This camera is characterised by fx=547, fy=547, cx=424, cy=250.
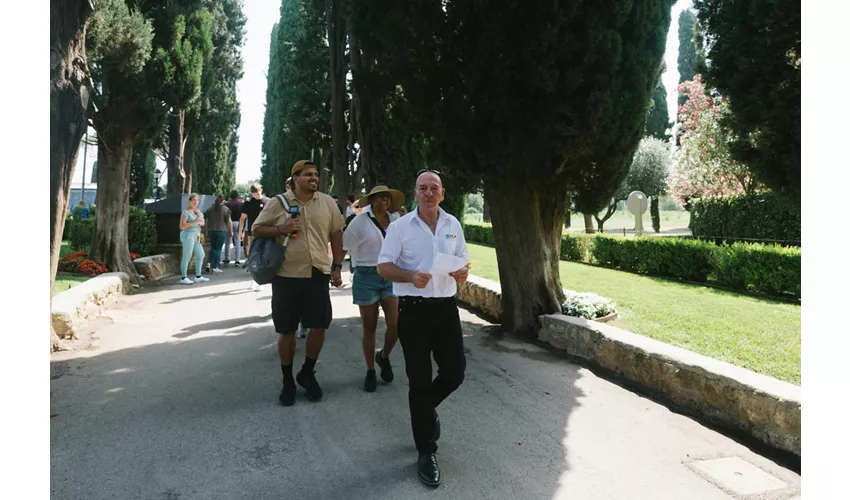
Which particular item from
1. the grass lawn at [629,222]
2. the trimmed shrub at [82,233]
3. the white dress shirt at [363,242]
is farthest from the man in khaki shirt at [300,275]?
the grass lawn at [629,222]

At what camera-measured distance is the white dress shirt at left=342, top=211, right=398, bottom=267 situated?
521cm

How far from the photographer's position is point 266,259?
445 cm

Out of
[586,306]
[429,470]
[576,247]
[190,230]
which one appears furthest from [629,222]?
[429,470]

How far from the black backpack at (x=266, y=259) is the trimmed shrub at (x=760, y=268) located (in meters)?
8.36

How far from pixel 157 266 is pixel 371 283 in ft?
30.6

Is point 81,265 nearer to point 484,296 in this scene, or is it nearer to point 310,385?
point 484,296

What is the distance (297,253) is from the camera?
4.56 metres

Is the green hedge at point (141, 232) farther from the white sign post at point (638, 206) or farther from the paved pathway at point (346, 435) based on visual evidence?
the white sign post at point (638, 206)

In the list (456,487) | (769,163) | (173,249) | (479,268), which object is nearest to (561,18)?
(769,163)

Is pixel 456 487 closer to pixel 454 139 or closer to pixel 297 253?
pixel 297 253

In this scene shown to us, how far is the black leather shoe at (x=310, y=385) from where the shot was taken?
15.0 ft

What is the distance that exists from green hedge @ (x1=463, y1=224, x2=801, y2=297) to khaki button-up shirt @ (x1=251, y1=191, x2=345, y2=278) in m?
8.12

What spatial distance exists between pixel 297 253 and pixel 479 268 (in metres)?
9.99

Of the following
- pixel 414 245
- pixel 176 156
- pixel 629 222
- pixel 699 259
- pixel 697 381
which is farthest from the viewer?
pixel 629 222
